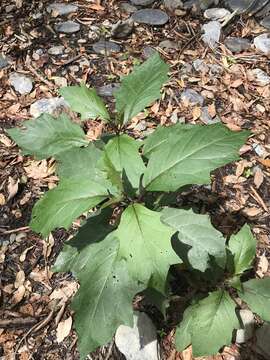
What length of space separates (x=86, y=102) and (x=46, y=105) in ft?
5.80

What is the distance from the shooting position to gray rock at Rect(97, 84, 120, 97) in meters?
3.99

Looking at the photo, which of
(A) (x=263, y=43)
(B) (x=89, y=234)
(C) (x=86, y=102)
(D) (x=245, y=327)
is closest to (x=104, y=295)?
(B) (x=89, y=234)

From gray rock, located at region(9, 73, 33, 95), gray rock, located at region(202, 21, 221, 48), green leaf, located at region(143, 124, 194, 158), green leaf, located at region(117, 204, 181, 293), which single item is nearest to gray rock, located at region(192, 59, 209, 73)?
gray rock, located at region(202, 21, 221, 48)

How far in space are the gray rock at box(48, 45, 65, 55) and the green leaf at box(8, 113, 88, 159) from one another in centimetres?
224

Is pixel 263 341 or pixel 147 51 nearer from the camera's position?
pixel 263 341

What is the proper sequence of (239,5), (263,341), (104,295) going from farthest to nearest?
(239,5) < (263,341) < (104,295)

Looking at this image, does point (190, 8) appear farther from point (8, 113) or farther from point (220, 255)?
point (220, 255)

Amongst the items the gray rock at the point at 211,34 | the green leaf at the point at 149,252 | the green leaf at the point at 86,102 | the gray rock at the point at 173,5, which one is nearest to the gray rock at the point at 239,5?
the gray rock at the point at 211,34

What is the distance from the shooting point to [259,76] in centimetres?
Result: 419

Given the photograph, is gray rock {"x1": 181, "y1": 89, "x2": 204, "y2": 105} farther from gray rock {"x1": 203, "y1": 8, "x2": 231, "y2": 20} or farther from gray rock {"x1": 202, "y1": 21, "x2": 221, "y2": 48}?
gray rock {"x1": 203, "y1": 8, "x2": 231, "y2": 20}

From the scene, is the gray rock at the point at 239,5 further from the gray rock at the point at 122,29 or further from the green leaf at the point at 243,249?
the green leaf at the point at 243,249

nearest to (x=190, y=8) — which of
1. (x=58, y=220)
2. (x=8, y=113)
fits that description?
(x=8, y=113)

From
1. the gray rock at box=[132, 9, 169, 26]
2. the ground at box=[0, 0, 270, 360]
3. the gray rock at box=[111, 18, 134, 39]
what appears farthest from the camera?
the gray rock at box=[132, 9, 169, 26]

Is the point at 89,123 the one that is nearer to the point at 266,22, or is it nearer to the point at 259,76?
the point at 259,76
